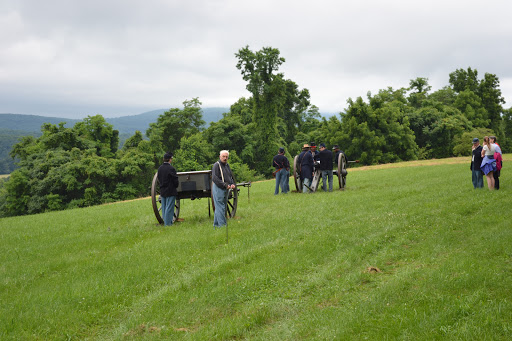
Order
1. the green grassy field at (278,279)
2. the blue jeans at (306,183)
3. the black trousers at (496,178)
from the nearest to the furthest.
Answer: the green grassy field at (278,279) → the black trousers at (496,178) → the blue jeans at (306,183)

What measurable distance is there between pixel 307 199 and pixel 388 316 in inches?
426

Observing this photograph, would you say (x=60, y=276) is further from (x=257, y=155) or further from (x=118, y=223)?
(x=257, y=155)

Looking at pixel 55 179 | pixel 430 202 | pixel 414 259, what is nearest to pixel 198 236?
pixel 414 259

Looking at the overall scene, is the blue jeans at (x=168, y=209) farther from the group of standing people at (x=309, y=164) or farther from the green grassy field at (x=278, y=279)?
the group of standing people at (x=309, y=164)

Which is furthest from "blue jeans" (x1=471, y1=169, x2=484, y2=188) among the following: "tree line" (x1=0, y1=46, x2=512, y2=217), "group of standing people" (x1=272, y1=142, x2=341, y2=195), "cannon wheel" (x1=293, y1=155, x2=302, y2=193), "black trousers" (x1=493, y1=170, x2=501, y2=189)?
"tree line" (x1=0, y1=46, x2=512, y2=217)

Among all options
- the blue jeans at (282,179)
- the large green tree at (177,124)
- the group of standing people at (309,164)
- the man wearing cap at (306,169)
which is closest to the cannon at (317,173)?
the group of standing people at (309,164)

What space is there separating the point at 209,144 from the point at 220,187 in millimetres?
44488

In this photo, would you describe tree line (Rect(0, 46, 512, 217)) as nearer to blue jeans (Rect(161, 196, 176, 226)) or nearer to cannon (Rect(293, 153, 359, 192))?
cannon (Rect(293, 153, 359, 192))

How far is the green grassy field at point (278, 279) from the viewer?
4895mm

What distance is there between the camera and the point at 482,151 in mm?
14102

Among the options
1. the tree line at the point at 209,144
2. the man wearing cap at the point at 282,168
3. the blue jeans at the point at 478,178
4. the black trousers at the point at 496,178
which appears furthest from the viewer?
the tree line at the point at 209,144

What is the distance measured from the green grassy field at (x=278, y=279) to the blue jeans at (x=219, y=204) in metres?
0.38

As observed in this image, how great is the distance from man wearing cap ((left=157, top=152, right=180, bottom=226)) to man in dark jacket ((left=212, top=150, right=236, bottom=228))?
1.26 metres

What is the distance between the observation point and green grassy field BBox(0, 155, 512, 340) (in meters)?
4.89
